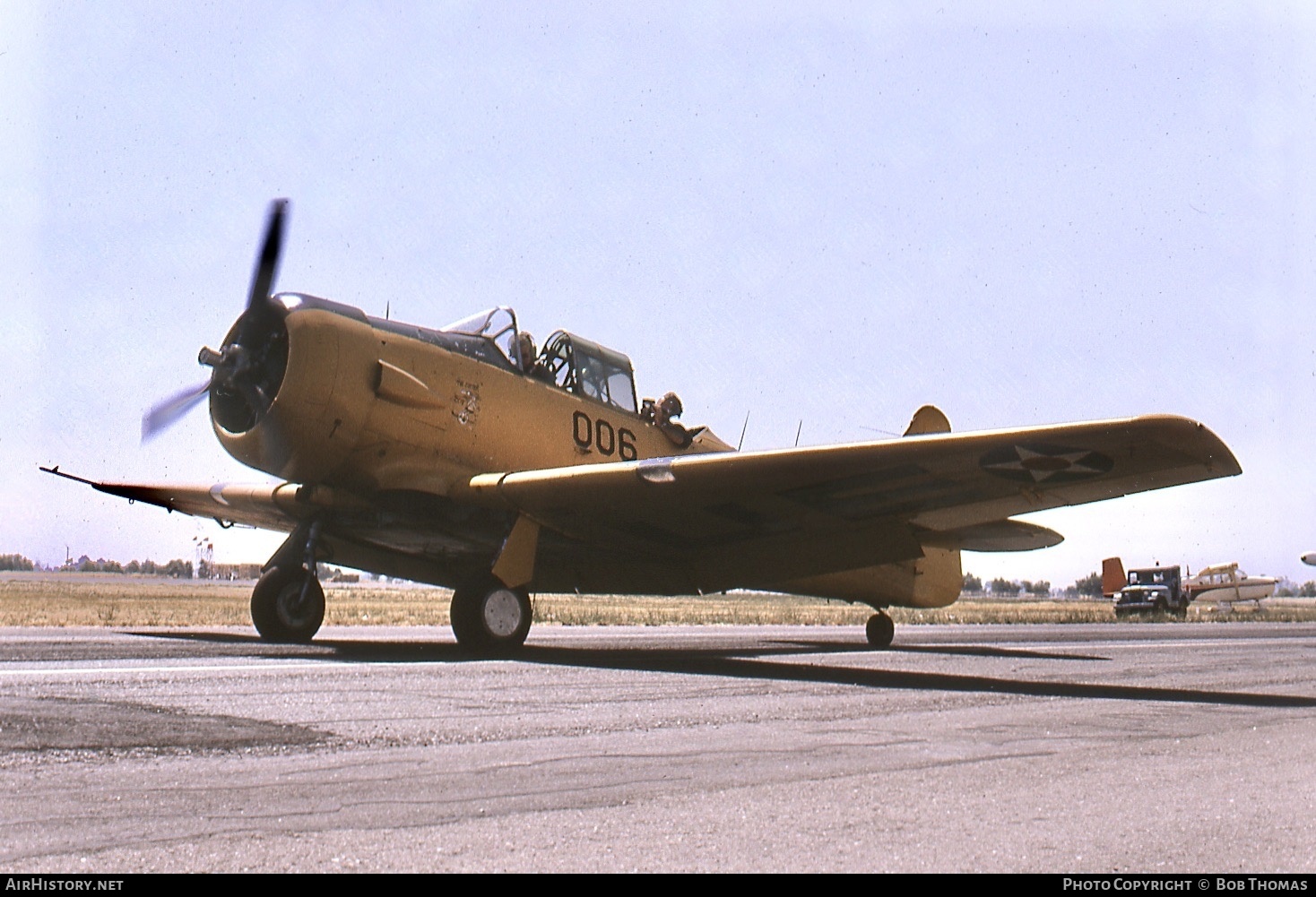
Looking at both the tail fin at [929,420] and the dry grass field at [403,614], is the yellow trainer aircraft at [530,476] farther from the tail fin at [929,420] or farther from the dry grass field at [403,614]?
the dry grass field at [403,614]

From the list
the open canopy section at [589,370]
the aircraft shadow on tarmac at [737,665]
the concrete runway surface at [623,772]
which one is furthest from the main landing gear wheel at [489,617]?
the open canopy section at [589,370]

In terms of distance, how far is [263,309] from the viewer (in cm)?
983

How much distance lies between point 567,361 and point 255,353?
3.42 m

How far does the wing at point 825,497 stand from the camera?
7852 millimetres

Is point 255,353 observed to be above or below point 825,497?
above

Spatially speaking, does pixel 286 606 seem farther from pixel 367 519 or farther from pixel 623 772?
pixel 623 772

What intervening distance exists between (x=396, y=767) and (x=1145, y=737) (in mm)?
3633

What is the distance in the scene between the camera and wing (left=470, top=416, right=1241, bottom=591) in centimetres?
785

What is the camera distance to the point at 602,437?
40.0ft

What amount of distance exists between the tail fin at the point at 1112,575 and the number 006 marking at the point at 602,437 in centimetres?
4940

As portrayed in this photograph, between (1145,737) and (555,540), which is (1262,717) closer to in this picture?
(1145,737)

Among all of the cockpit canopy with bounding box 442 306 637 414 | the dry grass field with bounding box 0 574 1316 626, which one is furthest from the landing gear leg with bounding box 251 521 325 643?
the dry grass field with bounding box 0 574 1316 626

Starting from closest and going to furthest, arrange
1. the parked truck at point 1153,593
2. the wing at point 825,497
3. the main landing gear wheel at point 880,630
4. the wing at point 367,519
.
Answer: the wing at point 825,497 → the wing at point 367,519 → the main landing gear wheel at point 880,630 → the parked truck at point 1153,593

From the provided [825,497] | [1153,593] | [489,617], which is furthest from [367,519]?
[1153,593]
